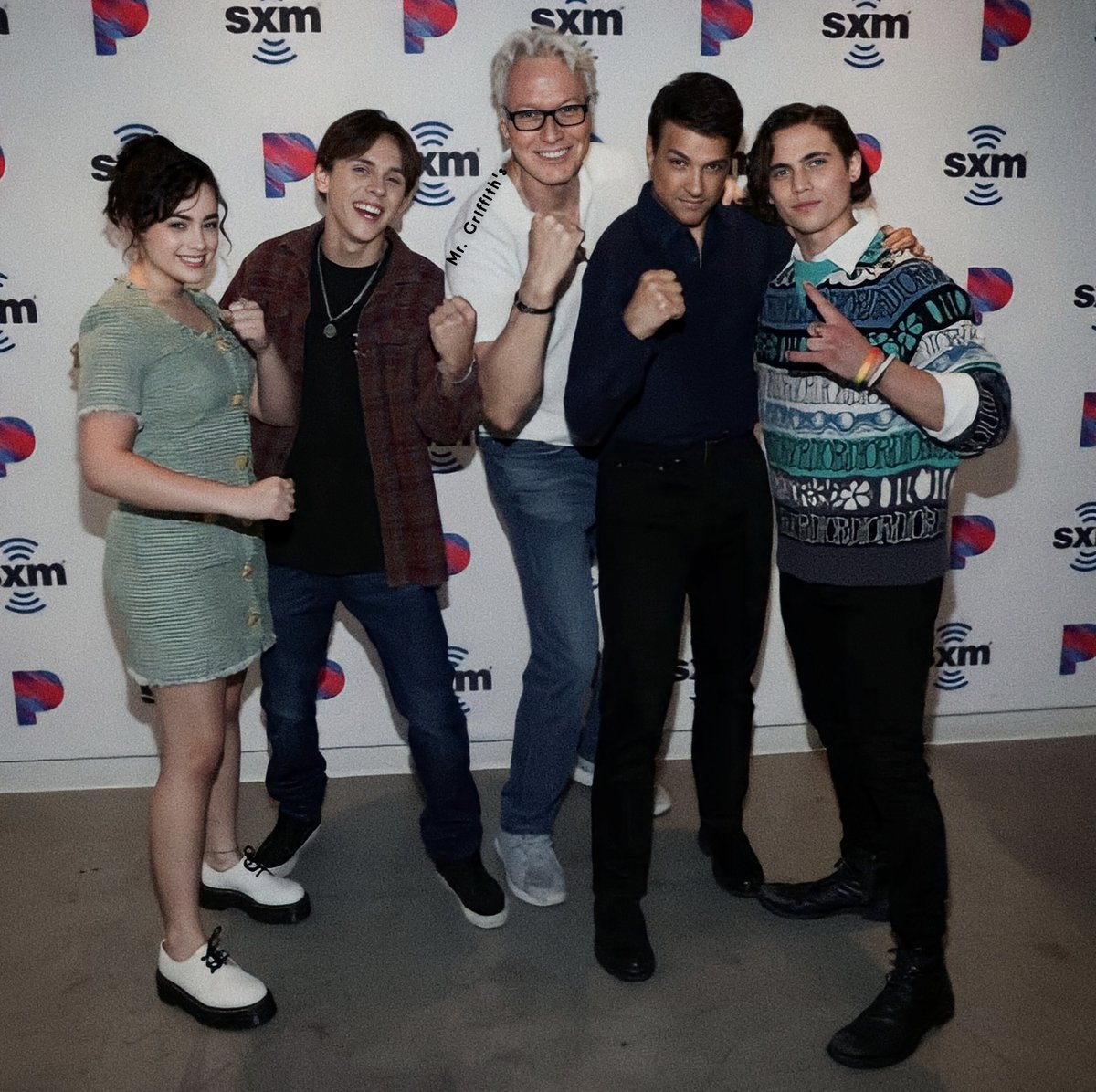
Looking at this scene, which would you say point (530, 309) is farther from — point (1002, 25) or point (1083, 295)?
point (1083, 295)

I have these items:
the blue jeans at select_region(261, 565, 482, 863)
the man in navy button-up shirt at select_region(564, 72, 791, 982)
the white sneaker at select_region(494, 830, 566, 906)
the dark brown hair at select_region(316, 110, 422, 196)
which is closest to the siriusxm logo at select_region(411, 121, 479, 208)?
the dark brown hair at select_region(316, 110, 422, 196)

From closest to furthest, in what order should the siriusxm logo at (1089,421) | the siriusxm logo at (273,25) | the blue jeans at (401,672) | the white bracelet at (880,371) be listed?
the white bracelet at (880,371), the blue jeans at (401,672), the siriusxm logo at (273,25), the siriusxm logo at (1089,421)

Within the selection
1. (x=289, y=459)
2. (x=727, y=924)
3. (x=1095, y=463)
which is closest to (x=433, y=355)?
(x=289, y=459)

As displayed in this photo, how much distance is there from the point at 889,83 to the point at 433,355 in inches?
61.2

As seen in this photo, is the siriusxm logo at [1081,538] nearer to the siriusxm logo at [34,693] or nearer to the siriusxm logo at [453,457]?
the siriusxm logo at [453,457]

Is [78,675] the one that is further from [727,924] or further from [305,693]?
[727,924]

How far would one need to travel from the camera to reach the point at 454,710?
2631mm

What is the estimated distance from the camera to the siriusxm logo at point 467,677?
11.3ft

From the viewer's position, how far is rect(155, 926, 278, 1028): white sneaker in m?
2.32

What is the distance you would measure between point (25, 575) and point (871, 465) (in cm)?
233

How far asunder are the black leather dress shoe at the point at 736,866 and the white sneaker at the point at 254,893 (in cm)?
94

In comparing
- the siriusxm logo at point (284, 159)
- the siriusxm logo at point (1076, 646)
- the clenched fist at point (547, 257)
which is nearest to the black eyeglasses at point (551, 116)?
the clenched fist at point (547, 257)

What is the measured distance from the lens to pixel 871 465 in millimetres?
2096

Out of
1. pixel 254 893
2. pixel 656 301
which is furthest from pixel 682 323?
pixel 254 893
